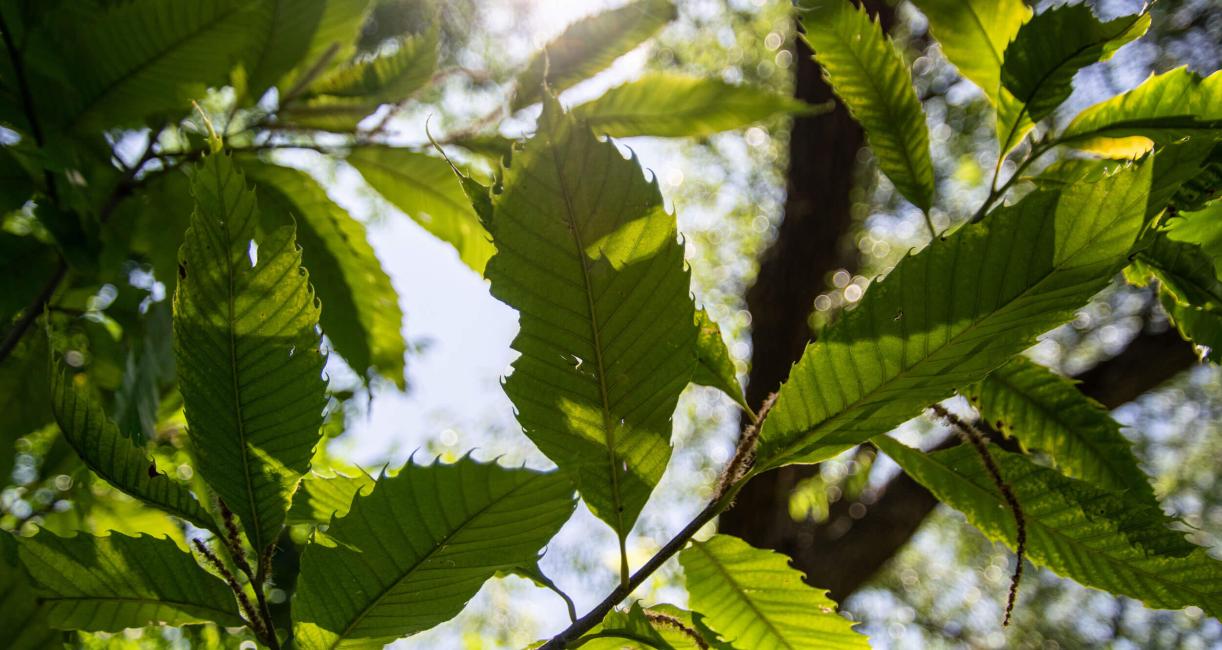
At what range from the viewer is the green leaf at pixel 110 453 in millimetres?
479

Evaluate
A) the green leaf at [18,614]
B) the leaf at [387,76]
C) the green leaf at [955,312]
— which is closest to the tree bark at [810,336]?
the leaf at [387,76]

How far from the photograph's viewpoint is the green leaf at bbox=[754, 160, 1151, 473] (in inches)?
17.1

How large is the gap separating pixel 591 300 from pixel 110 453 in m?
0.31

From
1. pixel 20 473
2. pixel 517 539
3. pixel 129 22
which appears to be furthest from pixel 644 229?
pixel 20 473

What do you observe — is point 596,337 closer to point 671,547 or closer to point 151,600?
point 671,547

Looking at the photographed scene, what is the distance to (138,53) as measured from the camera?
938mm

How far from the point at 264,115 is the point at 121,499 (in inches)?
24.4

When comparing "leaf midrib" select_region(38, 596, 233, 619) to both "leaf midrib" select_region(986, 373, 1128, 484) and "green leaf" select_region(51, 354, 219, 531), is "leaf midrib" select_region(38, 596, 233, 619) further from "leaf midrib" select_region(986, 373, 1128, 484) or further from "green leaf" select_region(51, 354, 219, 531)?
"leaf midrib" select_region(986, 373, 1128, 484)

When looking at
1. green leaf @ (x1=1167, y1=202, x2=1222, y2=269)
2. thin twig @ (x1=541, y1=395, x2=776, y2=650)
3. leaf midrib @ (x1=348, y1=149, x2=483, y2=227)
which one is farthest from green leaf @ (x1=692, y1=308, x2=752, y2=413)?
leaf midrib @ (x1=348, y1=149, x2=483, y2=227)

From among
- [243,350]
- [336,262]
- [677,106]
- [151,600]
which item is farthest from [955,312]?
[336,262]

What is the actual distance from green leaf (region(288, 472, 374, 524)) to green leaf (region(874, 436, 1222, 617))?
413 millimetres

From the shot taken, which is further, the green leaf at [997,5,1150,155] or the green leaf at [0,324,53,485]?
the green leaf at [0,324,53,485]

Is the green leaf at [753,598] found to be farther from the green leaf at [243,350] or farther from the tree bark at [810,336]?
the tree bark at [810,336]

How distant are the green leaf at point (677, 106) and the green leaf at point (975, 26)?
1.15ft
